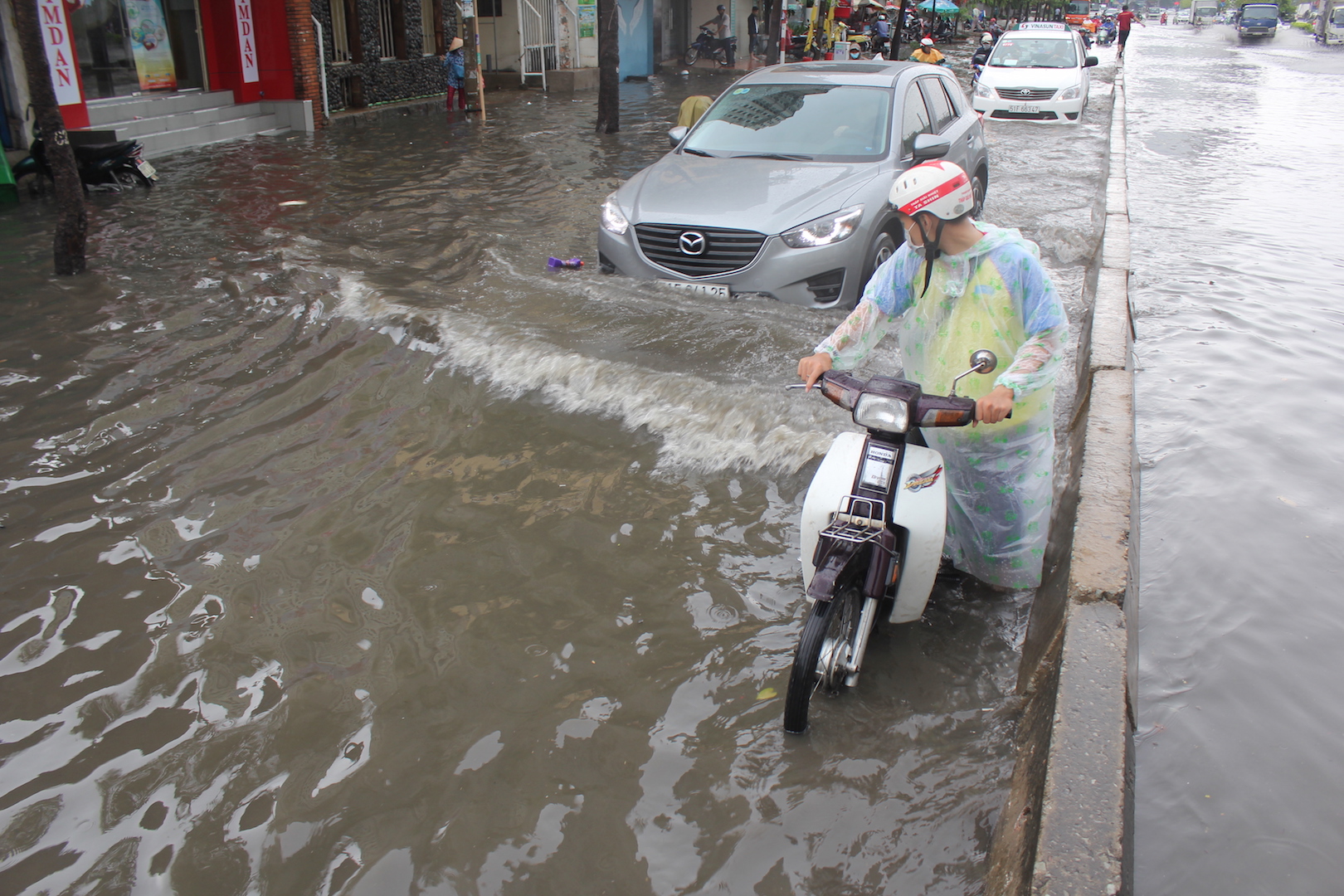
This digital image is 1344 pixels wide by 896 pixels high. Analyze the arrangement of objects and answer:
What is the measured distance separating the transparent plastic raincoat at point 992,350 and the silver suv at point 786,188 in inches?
106

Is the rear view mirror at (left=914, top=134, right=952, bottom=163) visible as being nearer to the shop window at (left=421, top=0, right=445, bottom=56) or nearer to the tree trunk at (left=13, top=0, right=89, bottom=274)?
the tree trunk at (left=13, top=0, right=89, bottom=274)

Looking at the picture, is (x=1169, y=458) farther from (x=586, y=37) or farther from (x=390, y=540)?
(x=586, y=37)

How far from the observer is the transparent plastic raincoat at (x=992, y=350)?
3113 mm

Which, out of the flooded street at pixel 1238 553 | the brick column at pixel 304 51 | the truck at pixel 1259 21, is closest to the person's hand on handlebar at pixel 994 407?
the flooded street at pixel 1238 553

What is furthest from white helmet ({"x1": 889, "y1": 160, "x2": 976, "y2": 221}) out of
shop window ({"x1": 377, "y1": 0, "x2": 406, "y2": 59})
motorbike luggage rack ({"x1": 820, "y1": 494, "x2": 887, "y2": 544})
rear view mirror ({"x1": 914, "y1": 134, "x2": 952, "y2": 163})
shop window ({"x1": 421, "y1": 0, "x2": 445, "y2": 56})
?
shop window ({"x1": 421, "y1": 0, "x2": 445, "y2": 56})

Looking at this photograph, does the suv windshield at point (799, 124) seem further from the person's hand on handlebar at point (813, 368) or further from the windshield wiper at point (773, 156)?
the person's hand on handlebar at point (813, 368)

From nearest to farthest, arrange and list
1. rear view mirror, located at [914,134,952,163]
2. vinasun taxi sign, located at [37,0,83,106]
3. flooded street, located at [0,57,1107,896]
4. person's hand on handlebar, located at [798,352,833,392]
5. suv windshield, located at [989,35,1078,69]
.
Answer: flooded street, located at [0,57,1107,896], person's hand on handlebar, located at [798,352,833,392], rear view mirror, located at [914,134,952,163], vinasun taxi sign, located at [37,0,83,106], suv windshield, located at [989,35,1078,69]

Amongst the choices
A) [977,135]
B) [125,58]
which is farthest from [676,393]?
[125,58]

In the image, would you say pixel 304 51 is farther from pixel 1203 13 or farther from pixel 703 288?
pixel 1203 13

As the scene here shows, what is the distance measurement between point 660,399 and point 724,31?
30.8 m

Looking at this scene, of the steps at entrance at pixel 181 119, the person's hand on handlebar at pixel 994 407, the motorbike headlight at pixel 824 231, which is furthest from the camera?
the steps at entrance at pixel 181 119

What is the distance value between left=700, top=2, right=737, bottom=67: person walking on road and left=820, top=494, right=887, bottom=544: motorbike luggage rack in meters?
32.0

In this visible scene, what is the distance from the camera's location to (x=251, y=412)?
17.1ft

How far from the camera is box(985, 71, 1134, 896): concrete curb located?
218 centimetres
